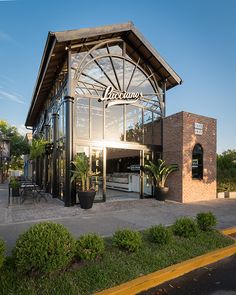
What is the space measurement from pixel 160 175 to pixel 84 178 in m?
4.19

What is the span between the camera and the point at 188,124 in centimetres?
1168

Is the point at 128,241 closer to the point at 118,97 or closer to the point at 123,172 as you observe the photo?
the point at 118,97

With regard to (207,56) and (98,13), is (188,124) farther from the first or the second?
(98,13)

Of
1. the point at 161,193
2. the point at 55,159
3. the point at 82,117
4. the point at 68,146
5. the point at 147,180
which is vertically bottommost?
the point at 161,193

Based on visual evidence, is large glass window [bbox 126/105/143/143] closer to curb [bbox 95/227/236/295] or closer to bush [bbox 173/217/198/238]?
bush [bbox 173/217/198/238]

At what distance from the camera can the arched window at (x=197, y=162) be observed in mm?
11953

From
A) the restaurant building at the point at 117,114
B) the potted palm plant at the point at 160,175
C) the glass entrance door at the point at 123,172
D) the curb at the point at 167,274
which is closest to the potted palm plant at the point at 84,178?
the restaurant building at the point at 117,114

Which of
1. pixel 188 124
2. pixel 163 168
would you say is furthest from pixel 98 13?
pixel 163 168

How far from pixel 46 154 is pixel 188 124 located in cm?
904

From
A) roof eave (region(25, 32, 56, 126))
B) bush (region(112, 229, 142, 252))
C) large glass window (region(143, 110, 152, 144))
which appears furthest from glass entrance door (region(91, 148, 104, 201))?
bush (region(112, 229, 142, 252))

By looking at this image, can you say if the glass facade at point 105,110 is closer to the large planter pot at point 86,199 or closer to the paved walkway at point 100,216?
the large planter pot at point 86,199

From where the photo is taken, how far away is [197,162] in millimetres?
12125

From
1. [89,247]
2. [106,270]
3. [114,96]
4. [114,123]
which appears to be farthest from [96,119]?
[106,270]

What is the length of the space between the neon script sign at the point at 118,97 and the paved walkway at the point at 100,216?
16.1ft
